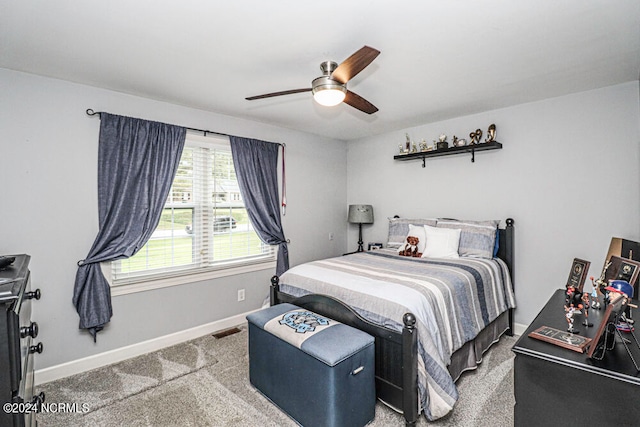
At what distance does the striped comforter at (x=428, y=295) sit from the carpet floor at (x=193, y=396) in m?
0.34

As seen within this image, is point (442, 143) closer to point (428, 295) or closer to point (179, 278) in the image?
point (428, 295)

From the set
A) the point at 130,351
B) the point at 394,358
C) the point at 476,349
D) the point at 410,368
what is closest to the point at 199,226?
the point at 130,351

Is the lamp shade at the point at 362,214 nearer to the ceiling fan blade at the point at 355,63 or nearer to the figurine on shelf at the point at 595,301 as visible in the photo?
the ceiling fan blade at the point at 355,63

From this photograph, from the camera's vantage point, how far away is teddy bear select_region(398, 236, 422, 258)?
11.3 feet

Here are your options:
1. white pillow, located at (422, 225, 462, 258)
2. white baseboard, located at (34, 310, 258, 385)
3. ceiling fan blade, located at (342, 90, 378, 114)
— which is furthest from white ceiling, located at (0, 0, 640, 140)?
white baseboard, located at (34, 310, 258, 385)

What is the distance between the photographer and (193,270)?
3.34 m

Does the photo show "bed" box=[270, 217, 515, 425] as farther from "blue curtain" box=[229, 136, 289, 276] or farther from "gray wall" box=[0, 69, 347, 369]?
"gray wall" box=[0, 69, 347, 369]

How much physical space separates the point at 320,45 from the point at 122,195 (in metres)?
2.19

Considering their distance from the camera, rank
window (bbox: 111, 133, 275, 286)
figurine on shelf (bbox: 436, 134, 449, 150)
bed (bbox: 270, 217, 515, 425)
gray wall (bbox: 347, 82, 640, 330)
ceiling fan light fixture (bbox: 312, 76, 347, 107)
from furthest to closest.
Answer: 1. figurine on shelf (bbox: 436, 134, 449, 150)
2. window (bbox: 111, 133, 275, 286)
3. gray wall (bbox: 347, 82, 640, 330)
4. ceiling fan light fixture (bbox: 312, 76, 347, 107)
5. bed (bbox: 270, 217, 515, 425)

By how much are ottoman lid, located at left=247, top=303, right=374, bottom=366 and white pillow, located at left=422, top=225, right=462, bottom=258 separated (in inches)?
62.7

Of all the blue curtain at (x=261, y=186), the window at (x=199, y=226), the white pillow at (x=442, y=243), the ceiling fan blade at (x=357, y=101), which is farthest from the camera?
the blue curtain at (x=261, y=186)

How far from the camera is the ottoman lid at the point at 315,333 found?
1802 mm

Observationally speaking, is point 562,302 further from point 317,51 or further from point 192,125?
point 192,125

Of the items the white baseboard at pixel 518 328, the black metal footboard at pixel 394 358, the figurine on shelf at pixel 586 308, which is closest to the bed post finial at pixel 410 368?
the black metal footboard at pixel 394 358
